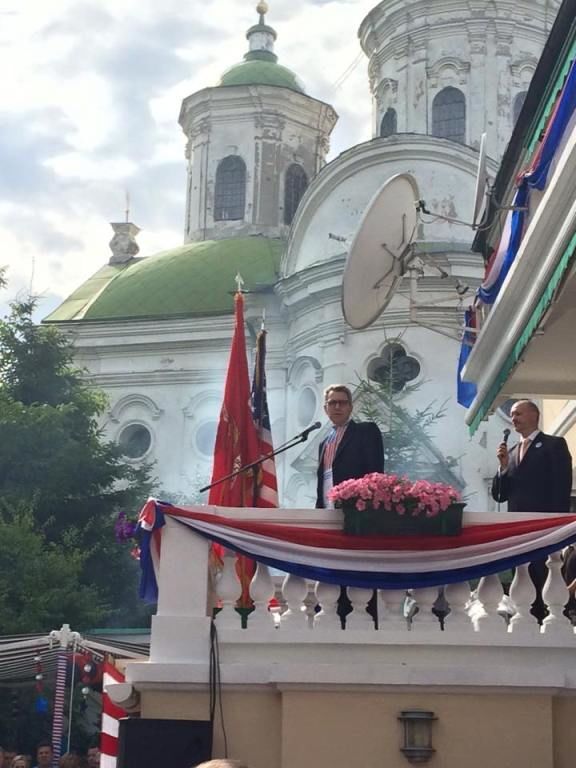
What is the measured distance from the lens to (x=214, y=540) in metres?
8.24

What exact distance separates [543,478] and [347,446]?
1286 millimetres

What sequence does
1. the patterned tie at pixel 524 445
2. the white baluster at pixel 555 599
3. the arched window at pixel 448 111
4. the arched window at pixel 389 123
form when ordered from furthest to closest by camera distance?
the arched window at pixel 389 123, the arched window at pixel 448 111, the patterned tie at pixel 524 445, the white baluster at pixel 555 599

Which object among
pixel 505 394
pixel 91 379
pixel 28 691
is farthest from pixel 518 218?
pixel 91 379

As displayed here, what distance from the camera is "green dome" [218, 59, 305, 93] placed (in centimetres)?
4681

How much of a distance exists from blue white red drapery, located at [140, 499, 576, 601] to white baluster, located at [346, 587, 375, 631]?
0.12 metres

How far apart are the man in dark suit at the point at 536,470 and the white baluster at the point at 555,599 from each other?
0.64 m

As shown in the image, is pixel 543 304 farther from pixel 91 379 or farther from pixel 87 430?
pixel 91 379

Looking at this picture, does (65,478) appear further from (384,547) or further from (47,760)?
(384,547)

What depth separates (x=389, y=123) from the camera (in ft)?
131

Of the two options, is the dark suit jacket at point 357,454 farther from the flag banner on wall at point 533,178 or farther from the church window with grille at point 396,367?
the church window with grille at point 396,367

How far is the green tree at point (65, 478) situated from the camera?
27109mm

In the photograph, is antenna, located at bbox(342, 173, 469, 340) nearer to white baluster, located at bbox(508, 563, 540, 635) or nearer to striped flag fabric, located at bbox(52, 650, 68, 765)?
white baluster, located at bbox(508, 563, 540, 635)

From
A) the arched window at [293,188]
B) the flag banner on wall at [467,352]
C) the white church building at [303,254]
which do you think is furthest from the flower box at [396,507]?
the arched window at [293,188]

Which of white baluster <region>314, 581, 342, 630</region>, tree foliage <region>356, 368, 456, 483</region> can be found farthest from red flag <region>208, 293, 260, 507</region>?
tree foliage <region>356, 368, 456, 483</region>
